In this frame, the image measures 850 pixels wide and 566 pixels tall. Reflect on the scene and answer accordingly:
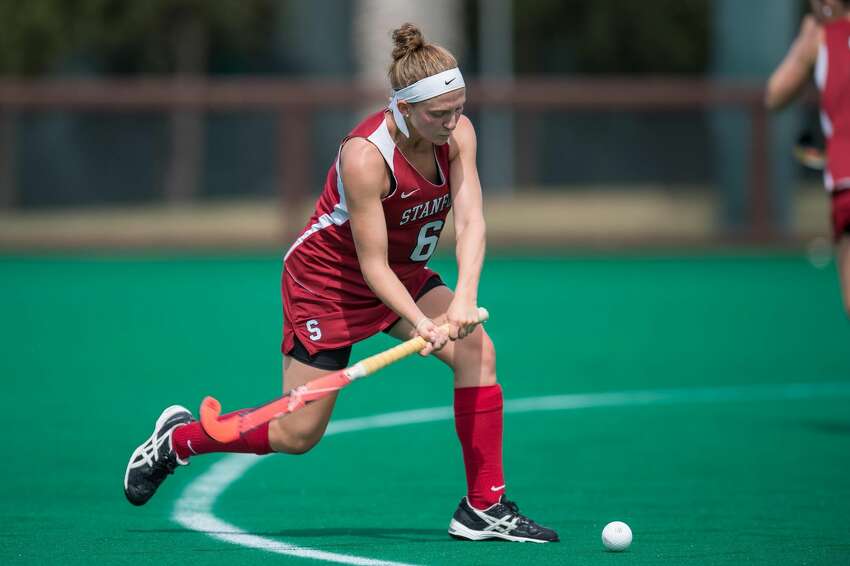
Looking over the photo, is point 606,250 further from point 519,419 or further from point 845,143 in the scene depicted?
point 845,143

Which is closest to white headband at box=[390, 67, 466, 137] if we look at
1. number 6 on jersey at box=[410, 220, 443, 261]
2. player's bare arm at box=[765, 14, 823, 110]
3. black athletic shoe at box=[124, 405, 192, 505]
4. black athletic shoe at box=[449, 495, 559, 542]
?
number 6 on jersey at box=[410, 220, 443, 261]

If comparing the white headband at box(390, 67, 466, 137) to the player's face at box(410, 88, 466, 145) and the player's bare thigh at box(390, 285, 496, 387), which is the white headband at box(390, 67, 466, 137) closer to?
the player's face at box(410, 88, 466, 145)

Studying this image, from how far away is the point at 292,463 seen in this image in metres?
6.44

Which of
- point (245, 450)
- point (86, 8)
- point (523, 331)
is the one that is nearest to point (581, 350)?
point (523, 331)

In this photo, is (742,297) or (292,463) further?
(742,297)

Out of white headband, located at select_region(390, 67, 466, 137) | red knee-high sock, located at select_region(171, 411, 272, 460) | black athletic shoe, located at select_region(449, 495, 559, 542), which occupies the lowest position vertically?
black athletic shoe, located at select_region(449, 495, 559, 542)

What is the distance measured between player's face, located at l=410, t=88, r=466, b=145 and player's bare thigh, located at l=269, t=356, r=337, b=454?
92cm

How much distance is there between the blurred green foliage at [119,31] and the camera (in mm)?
29078

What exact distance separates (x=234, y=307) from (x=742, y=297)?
443cm

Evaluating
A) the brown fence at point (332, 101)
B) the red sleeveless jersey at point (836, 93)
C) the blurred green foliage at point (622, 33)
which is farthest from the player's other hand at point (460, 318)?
the blurred green foliage at point (622, 33)

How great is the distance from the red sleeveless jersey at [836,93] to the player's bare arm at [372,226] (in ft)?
7.21

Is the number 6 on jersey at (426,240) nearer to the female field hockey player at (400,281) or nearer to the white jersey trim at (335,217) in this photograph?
the female field hockey player at (400,281)

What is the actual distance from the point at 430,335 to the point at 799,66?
2344 mm

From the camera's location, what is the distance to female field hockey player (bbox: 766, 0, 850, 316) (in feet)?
19.9
